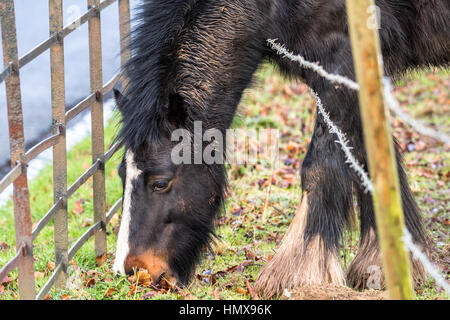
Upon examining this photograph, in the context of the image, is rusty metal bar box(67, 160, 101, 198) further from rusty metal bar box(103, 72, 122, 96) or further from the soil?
the soil

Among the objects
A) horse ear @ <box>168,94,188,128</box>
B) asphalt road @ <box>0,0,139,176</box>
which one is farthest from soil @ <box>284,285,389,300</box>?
asphalt road @ <box>0,0,139,176</box>

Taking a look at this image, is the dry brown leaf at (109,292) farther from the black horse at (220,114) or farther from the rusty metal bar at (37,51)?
the rusty metal bar at (37,51)

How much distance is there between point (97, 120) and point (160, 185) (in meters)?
1.14

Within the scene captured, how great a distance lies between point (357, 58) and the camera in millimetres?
2100

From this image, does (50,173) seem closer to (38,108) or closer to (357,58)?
(38,108)

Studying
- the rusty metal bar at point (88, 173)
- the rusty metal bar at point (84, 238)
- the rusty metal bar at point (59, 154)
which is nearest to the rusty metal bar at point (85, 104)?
the rusty metal bar at point (59, 154)

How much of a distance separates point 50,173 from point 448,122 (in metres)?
5.32

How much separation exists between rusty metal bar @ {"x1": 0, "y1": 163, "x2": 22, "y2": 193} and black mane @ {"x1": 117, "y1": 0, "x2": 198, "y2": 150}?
0.70 m

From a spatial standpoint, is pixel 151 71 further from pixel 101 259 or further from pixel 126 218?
pixel 101 259

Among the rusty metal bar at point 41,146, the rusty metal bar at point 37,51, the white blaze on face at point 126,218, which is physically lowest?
the white blaze on face at point 126,218

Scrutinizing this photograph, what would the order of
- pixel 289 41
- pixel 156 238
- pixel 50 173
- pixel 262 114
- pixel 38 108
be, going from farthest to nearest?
pixel 262 114 < pixel 38 108 < pixel 50 173 < pixel 289 41 < pixel 156 238

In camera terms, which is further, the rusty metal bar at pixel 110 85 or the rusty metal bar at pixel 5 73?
the rusty metal bar at pixel 110 85

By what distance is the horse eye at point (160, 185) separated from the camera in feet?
12.7
